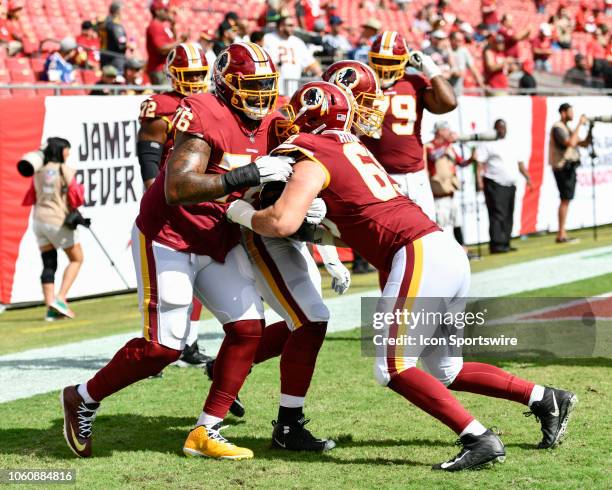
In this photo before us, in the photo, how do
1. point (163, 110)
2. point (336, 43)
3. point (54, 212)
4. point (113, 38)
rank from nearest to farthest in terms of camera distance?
point (163, 110), point (54, 212), point (113, 38), point (336, 43)

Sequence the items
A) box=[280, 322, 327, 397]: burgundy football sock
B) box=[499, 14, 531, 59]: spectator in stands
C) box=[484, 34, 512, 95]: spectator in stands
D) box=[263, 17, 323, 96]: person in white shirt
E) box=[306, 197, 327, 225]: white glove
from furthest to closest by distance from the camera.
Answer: box=[499, 14, 531, 59]: spectator in stands → box=[484, 34, 512, 95]: spectator in stands → box=[263, 17, 323, 96]: person in white shirt → box=[280, 322, 327, 397]: burgundy football sock → box=[306, 197, 327, 225]: white glove

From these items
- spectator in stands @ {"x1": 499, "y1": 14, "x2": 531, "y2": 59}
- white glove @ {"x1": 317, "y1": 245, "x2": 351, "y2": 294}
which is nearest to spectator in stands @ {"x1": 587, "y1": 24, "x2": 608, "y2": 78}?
spectator in stands @ {"x1": 499, "y1": 14, "x2": 531, "y2": 59}

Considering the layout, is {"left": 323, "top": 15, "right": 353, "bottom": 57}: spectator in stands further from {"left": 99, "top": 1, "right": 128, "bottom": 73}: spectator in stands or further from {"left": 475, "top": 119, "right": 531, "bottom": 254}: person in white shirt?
{"left": 99, "top": 1, "right": 128, "bottom": 73}: spectator in stands

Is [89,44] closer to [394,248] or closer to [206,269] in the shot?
[206,269]

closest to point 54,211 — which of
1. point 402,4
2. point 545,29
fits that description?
point 402,4

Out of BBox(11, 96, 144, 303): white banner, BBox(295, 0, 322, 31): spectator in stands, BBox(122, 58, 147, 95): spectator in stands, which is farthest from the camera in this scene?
BBox(295, 0, 322, 31): spectator in stands

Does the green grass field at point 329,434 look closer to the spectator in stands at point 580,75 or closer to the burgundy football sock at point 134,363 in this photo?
the burgundy football sock at point 134,363

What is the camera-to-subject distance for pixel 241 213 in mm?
4512

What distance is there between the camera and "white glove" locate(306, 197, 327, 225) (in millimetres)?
4402

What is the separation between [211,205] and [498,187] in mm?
10168

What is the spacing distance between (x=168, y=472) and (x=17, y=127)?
676cm

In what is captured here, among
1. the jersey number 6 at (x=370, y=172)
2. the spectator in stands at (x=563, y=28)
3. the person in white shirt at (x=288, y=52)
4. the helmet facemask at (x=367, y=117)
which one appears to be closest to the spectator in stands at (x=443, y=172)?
the person in white shirt at (x=288, y=52)

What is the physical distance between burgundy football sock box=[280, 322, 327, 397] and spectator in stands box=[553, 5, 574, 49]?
2021 cm

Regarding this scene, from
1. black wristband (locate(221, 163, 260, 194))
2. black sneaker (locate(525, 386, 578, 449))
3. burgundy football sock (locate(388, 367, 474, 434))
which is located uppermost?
black wristband (locate(221, 163, 260, 194))
